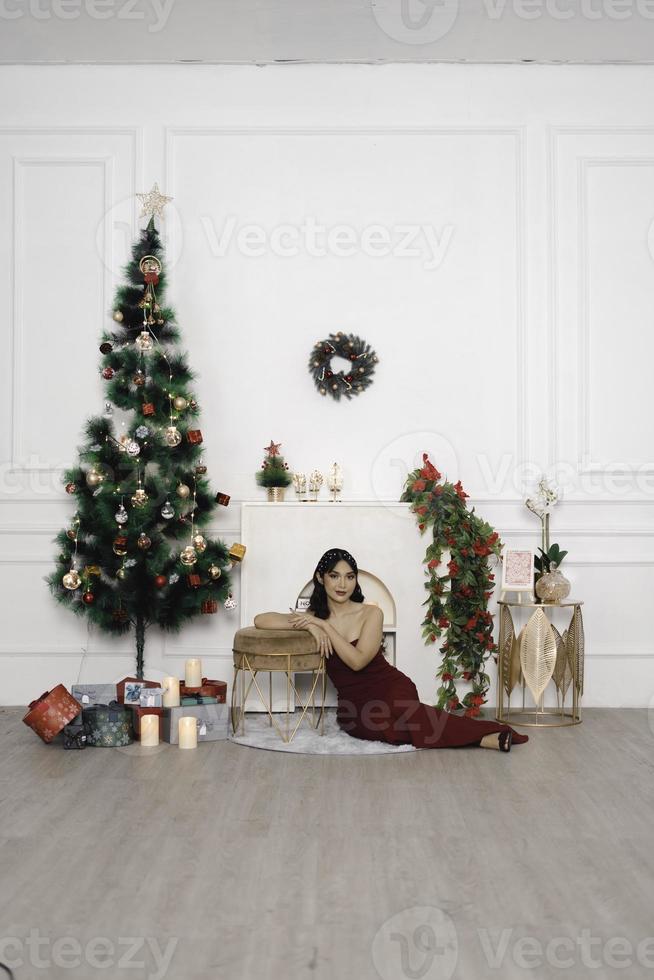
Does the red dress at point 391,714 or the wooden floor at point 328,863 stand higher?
the red dress at point 391,714

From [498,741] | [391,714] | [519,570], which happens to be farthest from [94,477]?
[498,741]

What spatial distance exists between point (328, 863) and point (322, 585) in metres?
2.03

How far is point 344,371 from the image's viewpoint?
17.9ft

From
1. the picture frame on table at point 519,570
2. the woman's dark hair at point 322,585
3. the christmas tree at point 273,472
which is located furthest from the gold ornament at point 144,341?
the picture frame on table at point 519,570

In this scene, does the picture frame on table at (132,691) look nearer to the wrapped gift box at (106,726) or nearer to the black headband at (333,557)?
the wrapped gift box at (106,726)

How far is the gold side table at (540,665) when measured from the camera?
4.87 metres

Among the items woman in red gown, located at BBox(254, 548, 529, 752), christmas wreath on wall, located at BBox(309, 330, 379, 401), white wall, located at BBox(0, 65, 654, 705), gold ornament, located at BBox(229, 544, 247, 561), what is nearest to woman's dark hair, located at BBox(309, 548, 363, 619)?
woman in red gown, located at BBox(254, 548, 529, 752)

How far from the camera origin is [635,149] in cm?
548

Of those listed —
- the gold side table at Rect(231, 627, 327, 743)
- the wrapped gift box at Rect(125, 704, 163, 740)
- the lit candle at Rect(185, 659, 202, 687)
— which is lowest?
the wrapped gift box at Rect(125, 704, 163, 740)

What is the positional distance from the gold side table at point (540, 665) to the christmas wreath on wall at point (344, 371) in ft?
4.79

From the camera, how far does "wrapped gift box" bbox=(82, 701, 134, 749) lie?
445 cm

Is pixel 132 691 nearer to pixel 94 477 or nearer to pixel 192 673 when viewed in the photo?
pixel 192 673

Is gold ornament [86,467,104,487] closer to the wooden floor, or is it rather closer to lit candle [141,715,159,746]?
lit candle [141,715,159,746]

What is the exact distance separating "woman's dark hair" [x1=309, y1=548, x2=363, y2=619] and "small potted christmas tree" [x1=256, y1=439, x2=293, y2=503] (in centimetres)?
59
